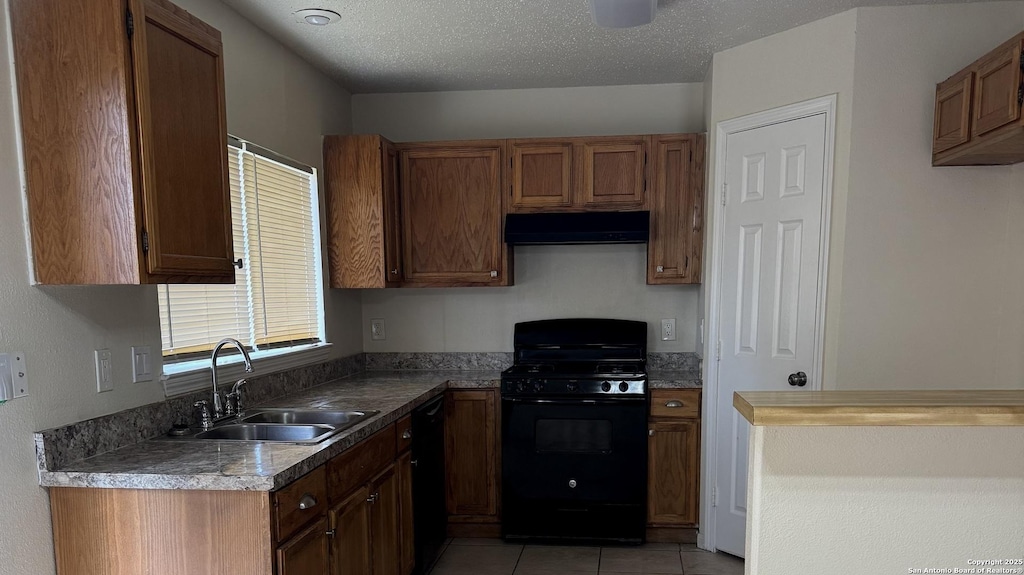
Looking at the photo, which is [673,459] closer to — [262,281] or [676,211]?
[676,211]

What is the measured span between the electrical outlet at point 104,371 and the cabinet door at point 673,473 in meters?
2.44

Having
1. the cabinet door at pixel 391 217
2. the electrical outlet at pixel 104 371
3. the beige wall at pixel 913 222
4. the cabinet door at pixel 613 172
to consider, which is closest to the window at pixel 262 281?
the electrical outlet at pixel 104 371

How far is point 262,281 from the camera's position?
2.51 meters

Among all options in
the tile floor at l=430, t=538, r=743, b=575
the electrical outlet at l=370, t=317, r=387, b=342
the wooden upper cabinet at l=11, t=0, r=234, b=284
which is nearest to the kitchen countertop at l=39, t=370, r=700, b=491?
the wooden upper cabinet at l=11, t=0, r=234, b=284

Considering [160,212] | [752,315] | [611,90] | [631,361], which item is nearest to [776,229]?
Answer: [752,315]

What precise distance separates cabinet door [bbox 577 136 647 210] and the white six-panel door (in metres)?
0.48

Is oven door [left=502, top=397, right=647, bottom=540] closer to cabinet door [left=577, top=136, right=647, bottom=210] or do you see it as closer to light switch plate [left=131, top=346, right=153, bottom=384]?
cabinet door [left=577, top=136, right=647, bottom=210]

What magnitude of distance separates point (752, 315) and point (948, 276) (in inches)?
31.1

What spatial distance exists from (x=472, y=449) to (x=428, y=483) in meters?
0.40

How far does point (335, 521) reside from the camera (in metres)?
1.83

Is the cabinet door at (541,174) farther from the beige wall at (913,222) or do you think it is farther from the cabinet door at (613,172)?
the beige wall at (913,222)

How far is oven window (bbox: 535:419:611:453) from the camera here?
295cm

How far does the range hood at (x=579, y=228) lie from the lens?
9.75ft

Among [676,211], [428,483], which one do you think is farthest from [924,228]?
[428,483]
